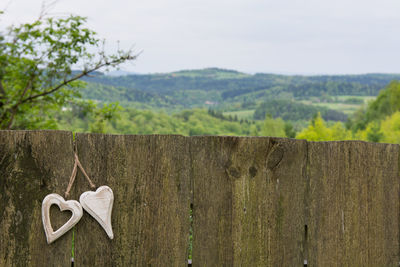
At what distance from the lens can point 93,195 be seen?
181 centimetres

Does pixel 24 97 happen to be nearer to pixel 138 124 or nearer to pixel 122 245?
pixel 122 245

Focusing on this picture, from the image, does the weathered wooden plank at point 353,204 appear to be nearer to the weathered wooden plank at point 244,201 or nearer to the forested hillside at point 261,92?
the weathered wooden plank at point 244,201

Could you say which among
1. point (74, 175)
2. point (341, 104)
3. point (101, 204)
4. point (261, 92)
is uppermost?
point (261, 92)

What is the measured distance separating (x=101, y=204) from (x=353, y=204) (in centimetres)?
137

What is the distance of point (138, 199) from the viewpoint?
1877mm

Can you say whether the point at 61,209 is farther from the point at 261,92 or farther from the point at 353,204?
the point at 261,92

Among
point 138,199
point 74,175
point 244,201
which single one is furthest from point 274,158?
point 74,175

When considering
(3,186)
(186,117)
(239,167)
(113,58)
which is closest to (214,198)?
(239,167)

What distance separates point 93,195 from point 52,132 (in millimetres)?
370

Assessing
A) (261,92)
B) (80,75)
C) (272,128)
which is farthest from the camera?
(261,92)

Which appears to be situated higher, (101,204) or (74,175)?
(74,175)

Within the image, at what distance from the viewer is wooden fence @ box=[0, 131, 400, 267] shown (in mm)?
1803

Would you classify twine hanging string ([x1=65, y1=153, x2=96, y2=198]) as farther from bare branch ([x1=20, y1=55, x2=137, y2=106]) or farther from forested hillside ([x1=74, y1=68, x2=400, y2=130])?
forested hillside ([x1=74, y1=68, x2=400, y2=130])

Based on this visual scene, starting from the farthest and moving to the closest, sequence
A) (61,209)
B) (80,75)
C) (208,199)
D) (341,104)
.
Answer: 1. (341,104)
2. (80,75)
3. (208,199)
4. (61,209)
